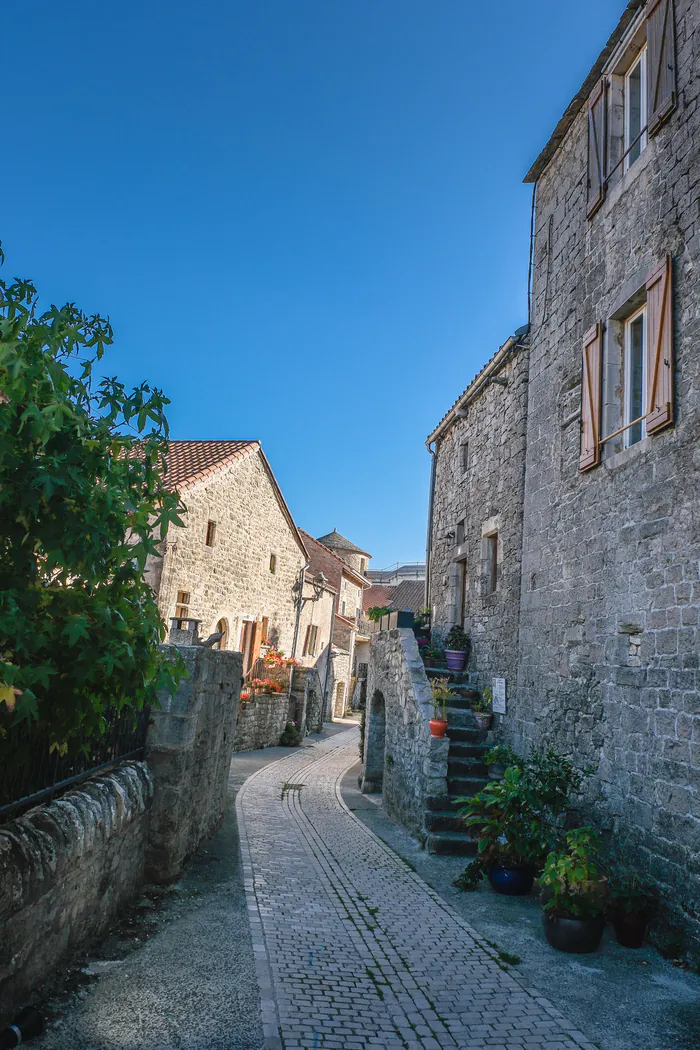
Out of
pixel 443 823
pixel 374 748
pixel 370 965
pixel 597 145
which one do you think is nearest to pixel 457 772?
pixel 443 823

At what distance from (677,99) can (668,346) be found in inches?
91.2

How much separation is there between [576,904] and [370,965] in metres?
1.60

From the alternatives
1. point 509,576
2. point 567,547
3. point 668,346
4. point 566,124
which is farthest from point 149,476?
point 566,124

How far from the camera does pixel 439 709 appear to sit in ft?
30.9

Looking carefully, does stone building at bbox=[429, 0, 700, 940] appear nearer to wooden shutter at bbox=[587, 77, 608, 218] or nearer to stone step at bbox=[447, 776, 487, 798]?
wooden shutter at bbox=[587, 77, 608, 218]

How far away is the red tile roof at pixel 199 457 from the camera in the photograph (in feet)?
53.9

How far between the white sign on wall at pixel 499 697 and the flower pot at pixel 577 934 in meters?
4.43

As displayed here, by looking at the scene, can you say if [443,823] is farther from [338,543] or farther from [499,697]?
[338,543]

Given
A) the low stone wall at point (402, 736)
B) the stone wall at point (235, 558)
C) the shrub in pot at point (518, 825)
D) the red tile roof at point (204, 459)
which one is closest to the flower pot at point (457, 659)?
the low stone wall at point (402, 736)

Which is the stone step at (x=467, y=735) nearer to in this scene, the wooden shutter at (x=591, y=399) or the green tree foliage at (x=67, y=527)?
the wooden shutter at (x=591, y=399)

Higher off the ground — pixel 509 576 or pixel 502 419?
pixel 502 419

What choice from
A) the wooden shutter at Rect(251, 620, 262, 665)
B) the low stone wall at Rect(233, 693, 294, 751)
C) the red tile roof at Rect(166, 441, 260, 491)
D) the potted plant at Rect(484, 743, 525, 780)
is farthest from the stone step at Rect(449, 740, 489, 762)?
the wooden shutter at Rect(251, 620, 262, 665)

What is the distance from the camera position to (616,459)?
7027 mm

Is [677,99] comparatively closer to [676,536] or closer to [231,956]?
[676,536]
